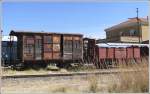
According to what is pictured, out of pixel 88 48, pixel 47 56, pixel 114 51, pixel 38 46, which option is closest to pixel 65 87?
pixel 47 56

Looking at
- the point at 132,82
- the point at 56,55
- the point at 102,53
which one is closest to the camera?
the point at 132,82

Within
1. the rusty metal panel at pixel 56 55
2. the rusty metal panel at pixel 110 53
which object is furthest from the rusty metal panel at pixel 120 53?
the rusty metal panel at pixel 56 55

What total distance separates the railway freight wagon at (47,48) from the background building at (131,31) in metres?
22.8

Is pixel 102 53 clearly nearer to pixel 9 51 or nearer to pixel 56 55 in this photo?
pixel 56 55

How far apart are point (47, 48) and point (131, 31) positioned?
32.0m

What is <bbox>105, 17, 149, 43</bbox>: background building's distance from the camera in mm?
46959

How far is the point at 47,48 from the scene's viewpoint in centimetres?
2231

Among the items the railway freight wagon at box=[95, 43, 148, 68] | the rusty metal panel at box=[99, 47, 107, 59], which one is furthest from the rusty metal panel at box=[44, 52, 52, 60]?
the rusty metal panel at box=[99, 47, 107, 59]

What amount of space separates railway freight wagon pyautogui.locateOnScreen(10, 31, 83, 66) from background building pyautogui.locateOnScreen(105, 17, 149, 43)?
22839 mm

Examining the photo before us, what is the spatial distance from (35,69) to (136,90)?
44.6ft

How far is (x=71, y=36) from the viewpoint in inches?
Result: 909

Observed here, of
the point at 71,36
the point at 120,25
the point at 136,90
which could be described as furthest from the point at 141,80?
the point at 120,25

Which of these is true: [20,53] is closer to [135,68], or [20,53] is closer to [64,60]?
[64,60]

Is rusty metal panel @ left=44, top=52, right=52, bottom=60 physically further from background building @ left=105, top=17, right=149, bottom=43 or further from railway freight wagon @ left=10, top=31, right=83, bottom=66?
background building @ left=105, top=17, right=149, bottom=43
